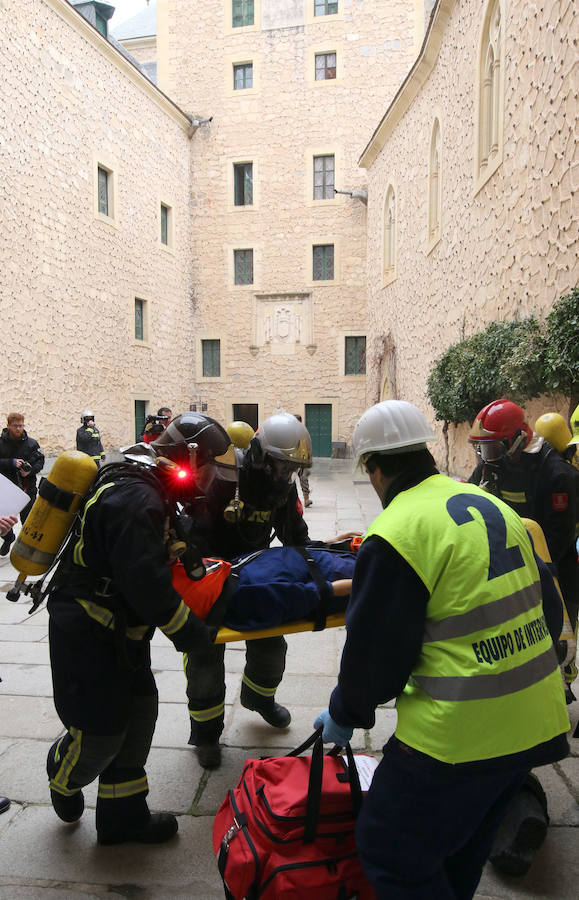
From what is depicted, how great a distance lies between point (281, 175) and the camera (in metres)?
22.7

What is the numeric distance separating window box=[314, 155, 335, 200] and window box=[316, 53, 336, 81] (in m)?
2.87

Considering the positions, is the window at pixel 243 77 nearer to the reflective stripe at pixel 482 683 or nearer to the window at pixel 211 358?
the window at pixel 211 358

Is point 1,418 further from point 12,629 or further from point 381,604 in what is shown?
point 381,604

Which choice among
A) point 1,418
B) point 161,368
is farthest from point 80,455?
point 161,368

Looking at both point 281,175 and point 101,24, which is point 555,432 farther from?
point 101,24

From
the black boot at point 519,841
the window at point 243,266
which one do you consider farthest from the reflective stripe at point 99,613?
the window at point 243,266

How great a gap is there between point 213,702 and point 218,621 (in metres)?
0.76

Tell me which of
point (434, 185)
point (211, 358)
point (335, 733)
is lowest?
point (335, 733)

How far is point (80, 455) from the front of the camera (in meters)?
2.22

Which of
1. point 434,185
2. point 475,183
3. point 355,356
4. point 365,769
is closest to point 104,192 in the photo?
point 434,185

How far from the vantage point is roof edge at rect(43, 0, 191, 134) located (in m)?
15.2

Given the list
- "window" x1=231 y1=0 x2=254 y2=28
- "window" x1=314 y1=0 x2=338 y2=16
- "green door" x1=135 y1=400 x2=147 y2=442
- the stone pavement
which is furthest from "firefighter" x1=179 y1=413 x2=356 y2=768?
"window" x1=231 y1=0 x2=254 y2=28

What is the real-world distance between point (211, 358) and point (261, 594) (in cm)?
2245

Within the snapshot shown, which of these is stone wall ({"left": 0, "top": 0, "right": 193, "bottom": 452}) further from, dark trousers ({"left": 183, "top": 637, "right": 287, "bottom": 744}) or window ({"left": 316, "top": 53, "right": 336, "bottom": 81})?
dark trousers ({"left": 183, "top": 637, "right": 287, "bottom": 744})
